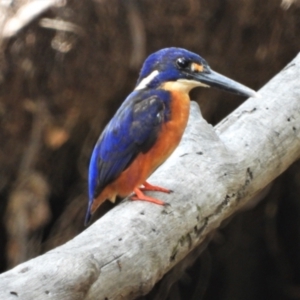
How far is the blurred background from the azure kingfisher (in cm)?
65

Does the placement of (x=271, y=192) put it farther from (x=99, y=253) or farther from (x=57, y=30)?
(x=99, y=253)

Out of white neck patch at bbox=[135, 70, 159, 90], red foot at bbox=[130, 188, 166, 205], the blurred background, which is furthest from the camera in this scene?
the blurred background

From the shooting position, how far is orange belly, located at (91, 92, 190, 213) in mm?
1757

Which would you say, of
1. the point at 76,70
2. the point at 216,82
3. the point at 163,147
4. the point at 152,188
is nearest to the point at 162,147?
the point at 163,147

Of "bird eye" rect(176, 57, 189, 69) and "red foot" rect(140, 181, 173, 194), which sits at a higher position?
"bird eye" rect(176, 57, 189, 69)

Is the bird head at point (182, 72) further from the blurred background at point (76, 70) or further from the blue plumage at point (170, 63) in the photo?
the blurred background at point (76, 70)

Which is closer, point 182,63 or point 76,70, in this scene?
point 182,63

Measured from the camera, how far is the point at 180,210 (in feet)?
5.47

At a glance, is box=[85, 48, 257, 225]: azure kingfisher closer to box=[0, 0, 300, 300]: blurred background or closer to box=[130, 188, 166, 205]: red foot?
box=[130, 188, 166, 205]: red foot

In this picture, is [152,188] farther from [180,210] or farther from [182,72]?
[182,72]

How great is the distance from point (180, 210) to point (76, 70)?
92 cm

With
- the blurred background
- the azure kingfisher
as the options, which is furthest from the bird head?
the blurred background

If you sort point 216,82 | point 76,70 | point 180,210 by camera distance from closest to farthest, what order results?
point 180,210
point 216,82
point 76,70

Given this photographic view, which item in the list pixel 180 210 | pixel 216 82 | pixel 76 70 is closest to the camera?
pixel 180 210
